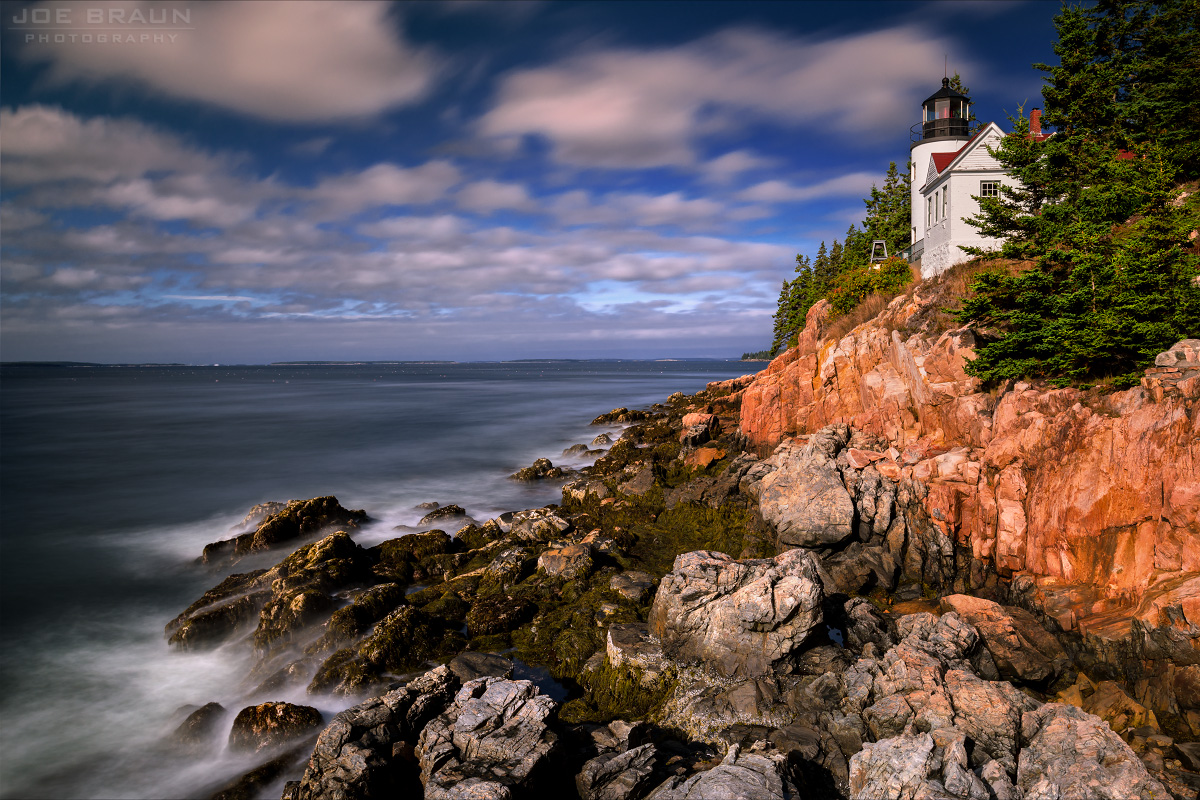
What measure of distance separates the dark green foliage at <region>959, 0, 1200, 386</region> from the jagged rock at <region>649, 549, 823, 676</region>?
855 cm

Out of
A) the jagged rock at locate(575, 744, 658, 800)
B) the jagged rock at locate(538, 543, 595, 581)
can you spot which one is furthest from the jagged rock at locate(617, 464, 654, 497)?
the jagged rock at locate(575, 744, 658, 800)

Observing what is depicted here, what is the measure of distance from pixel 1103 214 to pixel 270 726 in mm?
22614

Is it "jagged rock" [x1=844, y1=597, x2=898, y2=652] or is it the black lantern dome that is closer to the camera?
"jagged rock" [x1=844, y1=597, x2=898, y2=652]

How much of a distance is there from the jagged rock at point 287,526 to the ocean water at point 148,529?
745mm

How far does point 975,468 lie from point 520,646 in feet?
38.4

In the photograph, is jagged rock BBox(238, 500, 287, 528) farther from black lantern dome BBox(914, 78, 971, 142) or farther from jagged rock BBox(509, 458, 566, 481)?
black lantern dome BBox(914, 78, 971, 142)

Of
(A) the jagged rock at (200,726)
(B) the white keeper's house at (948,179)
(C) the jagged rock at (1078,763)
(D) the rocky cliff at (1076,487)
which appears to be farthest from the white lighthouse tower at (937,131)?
(A) the jagged rock at (200,726)

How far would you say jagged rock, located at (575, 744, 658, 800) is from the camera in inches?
295

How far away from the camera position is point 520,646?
12.1m

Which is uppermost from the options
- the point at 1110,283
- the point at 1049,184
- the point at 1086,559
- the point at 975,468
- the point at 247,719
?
the point at 1049,184

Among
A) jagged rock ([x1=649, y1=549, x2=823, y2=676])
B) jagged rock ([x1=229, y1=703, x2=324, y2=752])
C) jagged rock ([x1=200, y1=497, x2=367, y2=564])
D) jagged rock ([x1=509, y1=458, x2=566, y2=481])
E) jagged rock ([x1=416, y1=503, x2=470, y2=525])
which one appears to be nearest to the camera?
jagged rock ([x1=229, y1=703, x2=324, y2=752])

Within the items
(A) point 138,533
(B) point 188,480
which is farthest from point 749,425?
(B) point 188,480

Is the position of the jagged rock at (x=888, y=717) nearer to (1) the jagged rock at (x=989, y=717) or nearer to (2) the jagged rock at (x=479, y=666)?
(1) the jagged rock at (x=989, y=717)

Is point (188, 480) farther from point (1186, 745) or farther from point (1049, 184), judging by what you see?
point (1049, 184)
